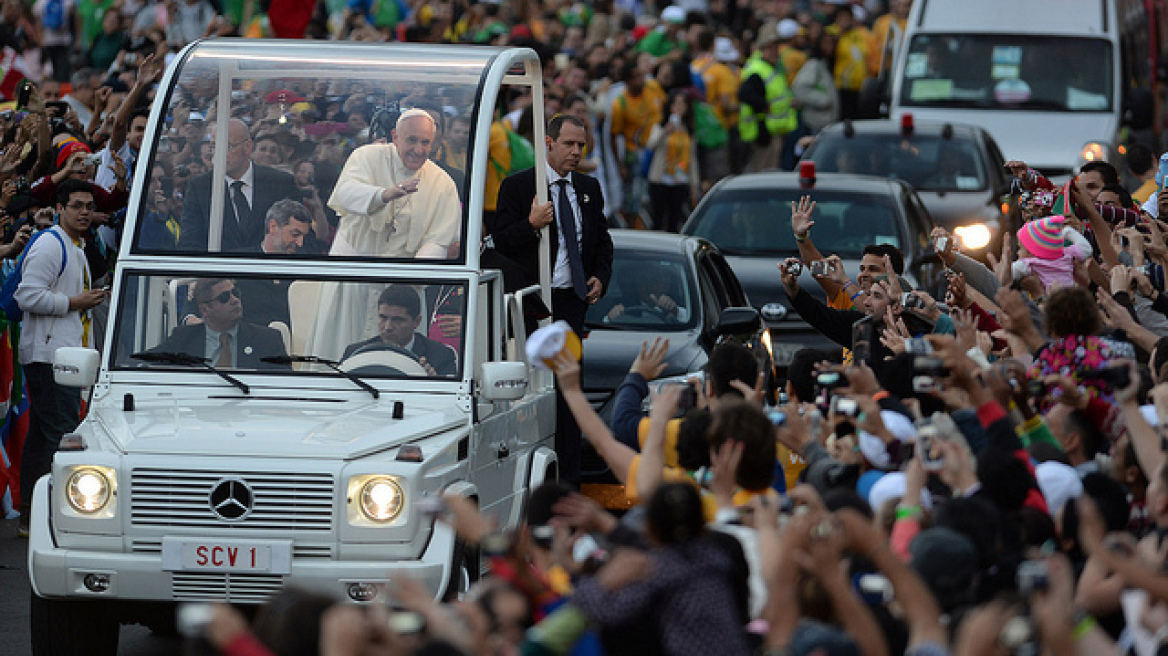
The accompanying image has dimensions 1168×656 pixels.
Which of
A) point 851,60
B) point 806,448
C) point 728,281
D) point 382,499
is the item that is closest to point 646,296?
point 728,281

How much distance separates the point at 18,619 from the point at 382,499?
260 cm

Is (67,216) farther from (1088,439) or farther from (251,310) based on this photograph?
(1088,439)

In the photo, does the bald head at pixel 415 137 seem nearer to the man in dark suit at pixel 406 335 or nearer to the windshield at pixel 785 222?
the man in dark suit at pixel 406 335

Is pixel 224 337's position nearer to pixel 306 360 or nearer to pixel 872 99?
pixel 306 360

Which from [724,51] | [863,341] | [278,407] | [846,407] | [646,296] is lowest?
[724,51]

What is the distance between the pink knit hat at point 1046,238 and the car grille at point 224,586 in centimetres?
439

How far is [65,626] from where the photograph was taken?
7.69m

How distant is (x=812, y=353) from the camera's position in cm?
855

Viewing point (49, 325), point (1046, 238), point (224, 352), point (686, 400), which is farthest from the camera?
point (49, 325)

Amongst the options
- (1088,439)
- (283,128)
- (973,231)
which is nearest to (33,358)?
(283,128)

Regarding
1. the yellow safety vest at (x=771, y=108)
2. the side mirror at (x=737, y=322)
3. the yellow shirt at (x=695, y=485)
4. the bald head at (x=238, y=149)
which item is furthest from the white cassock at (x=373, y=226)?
the yellow safety vest at (x=771, y=108)

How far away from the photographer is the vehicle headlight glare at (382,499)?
24.5 feet

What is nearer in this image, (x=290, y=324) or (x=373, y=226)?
(x=290, y=324)

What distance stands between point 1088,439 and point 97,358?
13.6 feet
